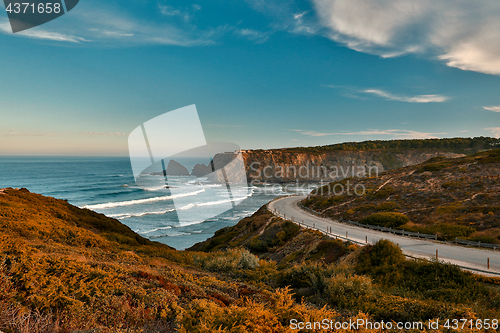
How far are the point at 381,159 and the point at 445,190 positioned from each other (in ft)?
299

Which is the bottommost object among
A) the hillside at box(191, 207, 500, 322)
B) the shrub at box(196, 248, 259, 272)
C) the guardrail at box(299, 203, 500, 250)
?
the guardrail at box(299, 203, 500, 250)

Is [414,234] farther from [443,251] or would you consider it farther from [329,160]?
[329,160]

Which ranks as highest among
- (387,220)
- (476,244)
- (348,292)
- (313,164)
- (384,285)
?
(313,164)

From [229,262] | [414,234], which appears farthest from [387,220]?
[229,262]

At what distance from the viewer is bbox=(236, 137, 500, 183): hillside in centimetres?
11169

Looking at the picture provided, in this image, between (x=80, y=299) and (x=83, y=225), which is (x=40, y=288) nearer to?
(x=80, y=299)

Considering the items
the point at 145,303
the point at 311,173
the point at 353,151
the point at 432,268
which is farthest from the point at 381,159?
the point at 145,303

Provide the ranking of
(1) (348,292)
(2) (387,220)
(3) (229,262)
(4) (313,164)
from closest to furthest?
(1) (348,292), (3) (229,262), (2) (387,220), (4) (313,164)

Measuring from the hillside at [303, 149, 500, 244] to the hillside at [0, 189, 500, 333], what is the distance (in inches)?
457

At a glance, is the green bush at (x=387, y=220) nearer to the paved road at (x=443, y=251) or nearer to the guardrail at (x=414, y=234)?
the guardrail at (x=414, y=234)

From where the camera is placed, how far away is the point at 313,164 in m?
121

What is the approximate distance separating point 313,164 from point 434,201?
92.1 metres

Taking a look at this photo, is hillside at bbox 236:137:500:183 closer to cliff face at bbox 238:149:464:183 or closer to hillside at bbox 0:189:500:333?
cliff face at bbox 238:149:464:183

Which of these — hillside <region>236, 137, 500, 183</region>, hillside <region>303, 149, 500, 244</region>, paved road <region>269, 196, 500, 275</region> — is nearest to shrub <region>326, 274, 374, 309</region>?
paved road <region>269, 196, 500, 275</region>
